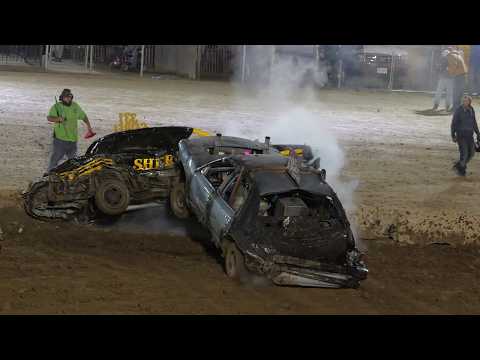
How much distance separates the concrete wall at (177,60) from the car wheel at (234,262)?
2034 cm

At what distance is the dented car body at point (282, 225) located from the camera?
8133 mm

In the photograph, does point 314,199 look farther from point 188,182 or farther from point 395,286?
point 188,182

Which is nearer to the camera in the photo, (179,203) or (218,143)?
(218,143)

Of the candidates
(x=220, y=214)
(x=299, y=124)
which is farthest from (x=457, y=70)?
(x=220, y=214)

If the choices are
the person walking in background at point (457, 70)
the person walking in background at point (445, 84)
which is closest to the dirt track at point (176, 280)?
the person walking in background at point (445, 84)

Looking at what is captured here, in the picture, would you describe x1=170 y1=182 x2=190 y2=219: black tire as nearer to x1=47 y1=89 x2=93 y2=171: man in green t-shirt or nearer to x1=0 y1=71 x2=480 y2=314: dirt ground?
x1=0 y1=71 x2=480 y2=314: dirt ground

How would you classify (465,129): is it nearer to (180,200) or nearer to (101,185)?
(180,200)

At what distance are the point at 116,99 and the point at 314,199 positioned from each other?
14.1 meters

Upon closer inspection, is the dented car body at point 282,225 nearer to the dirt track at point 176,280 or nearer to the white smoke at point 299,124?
the dirt track at point 176,280

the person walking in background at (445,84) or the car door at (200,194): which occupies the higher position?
the person walking in background at (445,84)

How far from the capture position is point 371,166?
646 inches

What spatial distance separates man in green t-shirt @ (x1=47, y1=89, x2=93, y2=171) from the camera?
1295 cm

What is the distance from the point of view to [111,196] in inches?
431

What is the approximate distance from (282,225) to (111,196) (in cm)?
347
